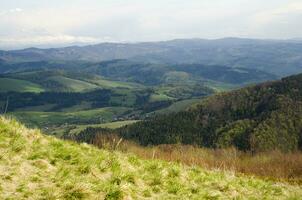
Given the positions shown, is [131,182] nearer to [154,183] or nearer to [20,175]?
[154,183]

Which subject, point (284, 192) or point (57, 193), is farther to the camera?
point (284, 192)

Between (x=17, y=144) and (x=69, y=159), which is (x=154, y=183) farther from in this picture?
(x=17, y=144)

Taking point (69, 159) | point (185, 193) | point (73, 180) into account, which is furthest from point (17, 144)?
point (185, 193)

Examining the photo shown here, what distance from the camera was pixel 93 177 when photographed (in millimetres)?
12984

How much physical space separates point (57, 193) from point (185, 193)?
4421 mm

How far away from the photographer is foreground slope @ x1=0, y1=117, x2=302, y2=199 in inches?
445

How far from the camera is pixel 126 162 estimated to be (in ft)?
50.5

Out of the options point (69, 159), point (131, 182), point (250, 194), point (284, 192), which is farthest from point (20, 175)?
point (284, 192)

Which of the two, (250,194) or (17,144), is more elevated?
(17,144)

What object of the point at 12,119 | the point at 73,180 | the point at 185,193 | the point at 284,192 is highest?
the point at 12,119

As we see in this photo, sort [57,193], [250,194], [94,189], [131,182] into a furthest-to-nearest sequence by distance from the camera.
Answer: [250,194] < [131,182] < [94,189] < [57,193]

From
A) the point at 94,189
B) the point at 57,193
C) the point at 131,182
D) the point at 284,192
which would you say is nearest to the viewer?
the point at 57,193

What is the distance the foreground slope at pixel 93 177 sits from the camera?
1130cm

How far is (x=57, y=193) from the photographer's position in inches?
426
